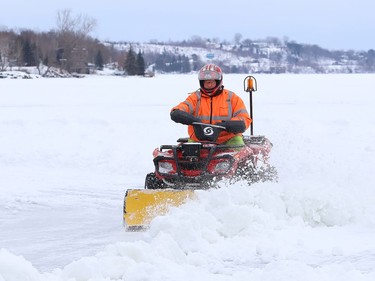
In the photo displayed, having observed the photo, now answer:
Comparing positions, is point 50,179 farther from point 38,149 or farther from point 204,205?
point 204,205

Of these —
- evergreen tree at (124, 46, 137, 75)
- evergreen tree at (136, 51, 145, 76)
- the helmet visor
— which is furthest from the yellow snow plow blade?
evergreen tree at (124, 46, 137, 75)

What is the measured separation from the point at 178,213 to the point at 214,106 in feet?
8.60

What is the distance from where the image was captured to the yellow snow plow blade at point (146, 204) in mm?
6301

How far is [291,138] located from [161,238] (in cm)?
618

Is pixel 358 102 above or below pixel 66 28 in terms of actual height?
below

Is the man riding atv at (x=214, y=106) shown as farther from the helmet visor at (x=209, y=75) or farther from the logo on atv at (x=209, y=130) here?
the logo on atv at (x=209, y=130)

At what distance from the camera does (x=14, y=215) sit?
7.91 meters

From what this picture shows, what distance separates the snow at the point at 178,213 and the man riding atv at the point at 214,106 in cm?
92

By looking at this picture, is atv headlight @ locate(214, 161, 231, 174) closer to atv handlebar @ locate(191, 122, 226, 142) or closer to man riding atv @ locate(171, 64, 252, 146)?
atv handlebar @ locate(191, 122, 226, 142)

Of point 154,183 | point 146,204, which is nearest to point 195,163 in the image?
point 154,183

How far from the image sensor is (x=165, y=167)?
7.16 meters

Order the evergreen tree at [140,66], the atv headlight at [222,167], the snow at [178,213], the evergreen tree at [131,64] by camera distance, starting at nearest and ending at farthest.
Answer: the snow at [178,213]
the atv headlight at [222,167]
the evergreen tree at [140,66]
the evergreen tree at [131,64]

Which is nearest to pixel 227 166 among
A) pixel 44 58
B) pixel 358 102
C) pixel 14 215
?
pixel 14 215

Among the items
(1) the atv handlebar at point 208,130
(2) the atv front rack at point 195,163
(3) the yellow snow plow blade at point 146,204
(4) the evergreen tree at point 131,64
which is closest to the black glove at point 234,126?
(1) the atv handlebar at point 208,130
